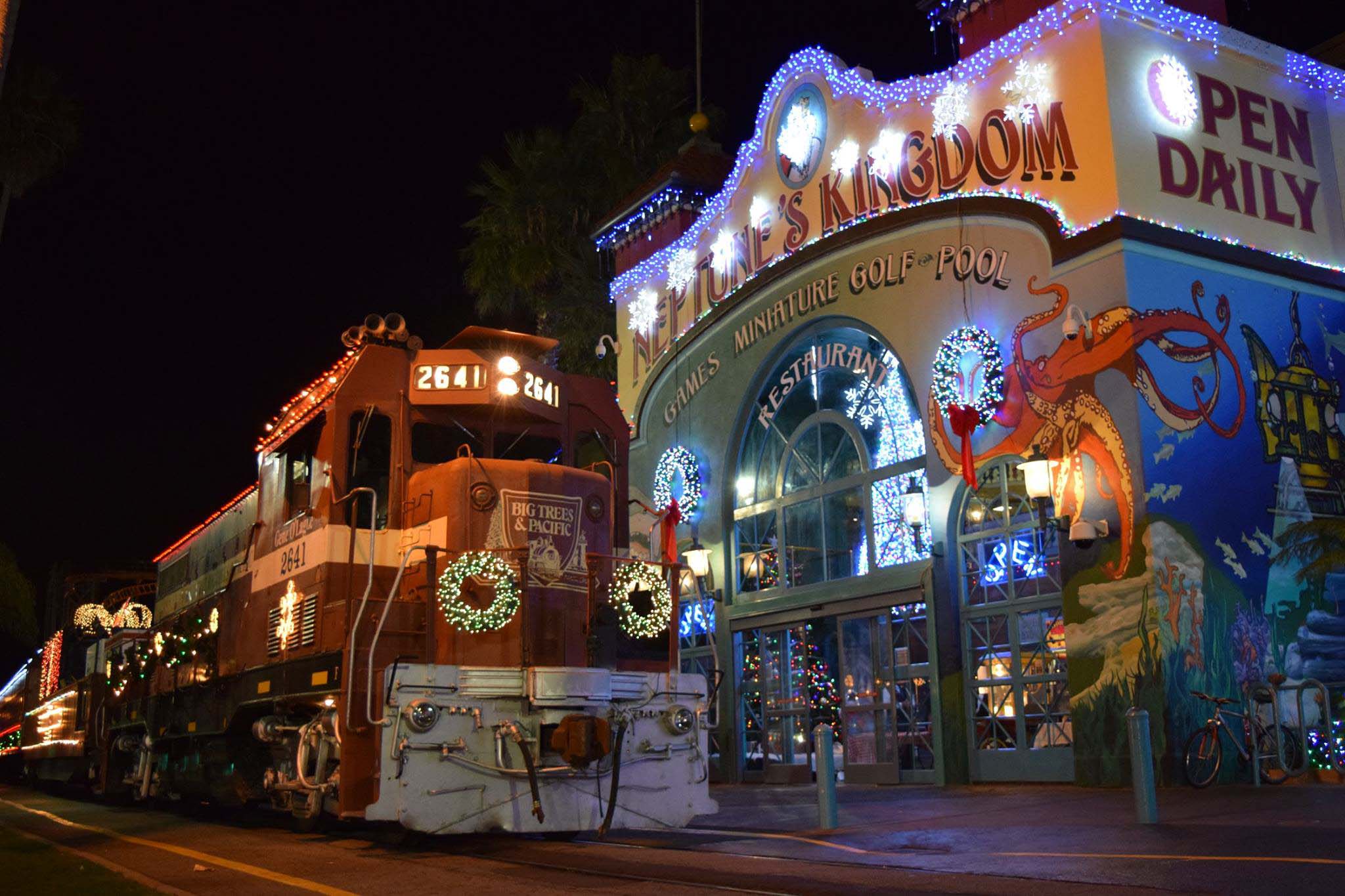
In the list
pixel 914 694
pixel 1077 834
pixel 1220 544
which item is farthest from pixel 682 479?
pixel 1077 834

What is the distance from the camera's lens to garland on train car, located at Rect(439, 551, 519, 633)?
32.9 ft

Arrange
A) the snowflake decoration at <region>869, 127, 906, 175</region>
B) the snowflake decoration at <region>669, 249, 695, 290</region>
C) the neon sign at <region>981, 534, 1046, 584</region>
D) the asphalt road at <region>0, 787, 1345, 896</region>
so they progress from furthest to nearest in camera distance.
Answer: the snowflake decoration at <region>669, 249, 695, 290</region>
the snowflake decoration at <region>869, 127, 906, 175</region>
the neon sign at <region>981, 534, 1046, 584</region>
the asphalt road at <region>0, 787, 1345, 896</region>

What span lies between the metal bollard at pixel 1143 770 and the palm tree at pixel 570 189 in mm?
20711

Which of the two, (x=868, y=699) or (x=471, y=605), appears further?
(x=868, y=699)

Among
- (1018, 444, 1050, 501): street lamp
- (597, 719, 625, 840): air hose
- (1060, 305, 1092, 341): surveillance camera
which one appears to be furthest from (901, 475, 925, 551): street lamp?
(597, 719, 625, 840): air hose

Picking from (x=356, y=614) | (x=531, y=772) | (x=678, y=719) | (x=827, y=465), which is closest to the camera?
(x=531, y=772)

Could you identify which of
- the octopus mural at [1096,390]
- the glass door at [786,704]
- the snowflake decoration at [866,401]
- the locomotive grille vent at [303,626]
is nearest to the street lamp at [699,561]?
the glass door at [786,704]

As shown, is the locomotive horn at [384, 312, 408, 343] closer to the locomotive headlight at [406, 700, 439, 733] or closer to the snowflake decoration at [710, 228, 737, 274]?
the locomotive headlight at [406, 700, 439, 733]

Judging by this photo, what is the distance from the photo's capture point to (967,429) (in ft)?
51.4

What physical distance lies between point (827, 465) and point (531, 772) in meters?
10.3

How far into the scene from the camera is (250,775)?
12.5 m

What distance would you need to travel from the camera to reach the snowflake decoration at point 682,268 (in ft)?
73.2

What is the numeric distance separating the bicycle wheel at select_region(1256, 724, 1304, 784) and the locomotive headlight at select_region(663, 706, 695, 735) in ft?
22.2

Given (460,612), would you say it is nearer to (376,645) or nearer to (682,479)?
(376,645)
